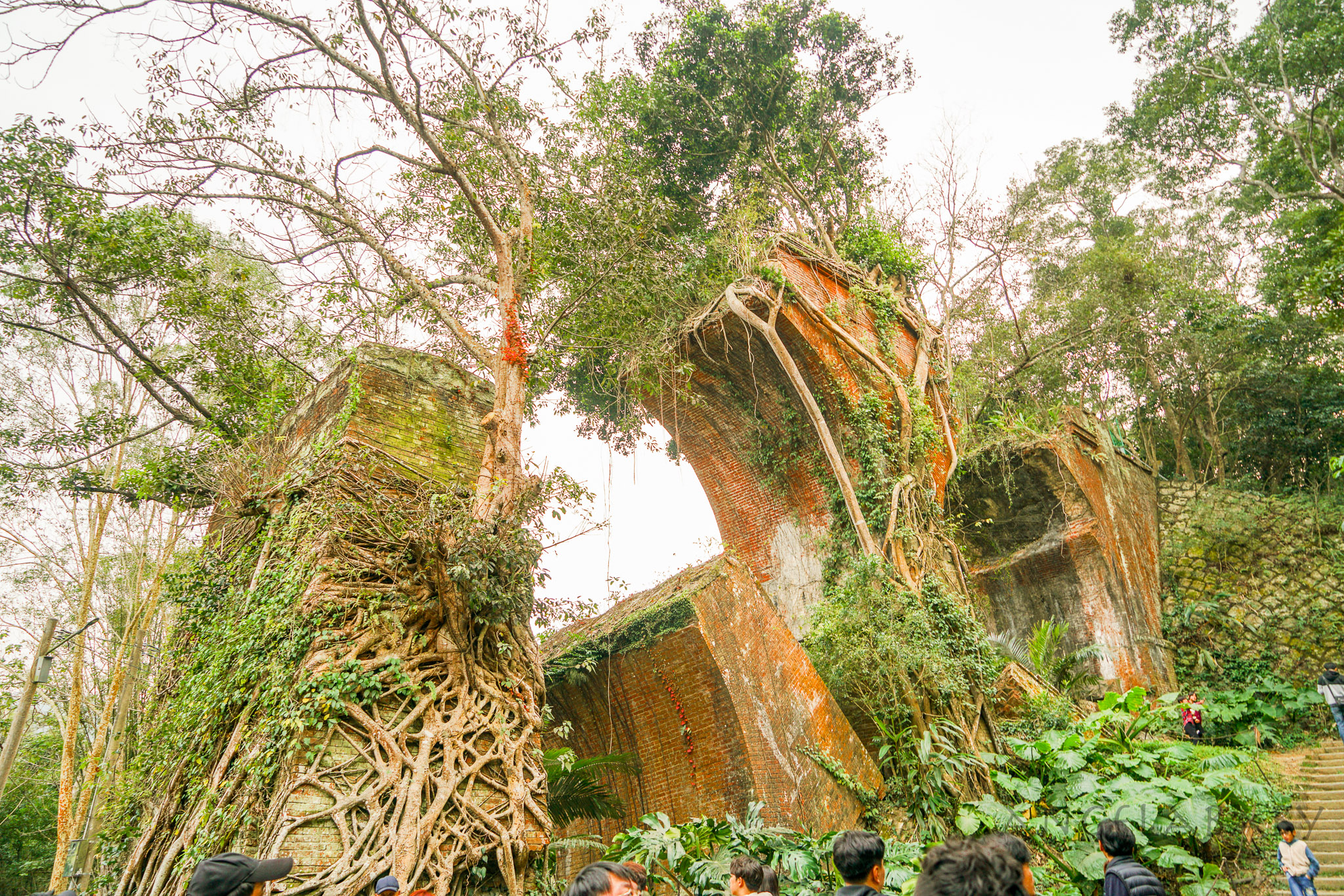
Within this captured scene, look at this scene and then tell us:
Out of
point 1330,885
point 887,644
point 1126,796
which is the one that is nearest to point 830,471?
point 887,644

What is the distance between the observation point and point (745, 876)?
10.3ft

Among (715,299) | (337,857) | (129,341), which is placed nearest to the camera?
(337,857)

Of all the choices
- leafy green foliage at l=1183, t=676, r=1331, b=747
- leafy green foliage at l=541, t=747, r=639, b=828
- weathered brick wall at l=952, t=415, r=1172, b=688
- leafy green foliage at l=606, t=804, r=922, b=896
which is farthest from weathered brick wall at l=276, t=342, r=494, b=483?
leafy green foliage at l=1183, t=676, r=1331, b=747

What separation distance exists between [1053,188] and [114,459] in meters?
20.3

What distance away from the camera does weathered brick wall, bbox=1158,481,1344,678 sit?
12430 mm

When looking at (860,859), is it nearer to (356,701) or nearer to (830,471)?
(356,701)

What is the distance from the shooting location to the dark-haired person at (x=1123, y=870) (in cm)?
304

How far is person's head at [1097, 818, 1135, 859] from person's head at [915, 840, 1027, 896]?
6.79ft

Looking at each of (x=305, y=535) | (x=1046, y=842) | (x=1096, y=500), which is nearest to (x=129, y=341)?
(x=305, y=535)

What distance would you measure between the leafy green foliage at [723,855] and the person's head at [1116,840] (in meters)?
1.66

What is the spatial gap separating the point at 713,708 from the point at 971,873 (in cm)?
520

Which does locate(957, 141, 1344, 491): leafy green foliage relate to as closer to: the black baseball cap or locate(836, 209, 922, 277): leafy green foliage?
locate(836, 209, 922, 277): leafy green foliage

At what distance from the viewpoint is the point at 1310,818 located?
852cm

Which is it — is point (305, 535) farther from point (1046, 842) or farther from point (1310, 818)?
point (1310, 818)
